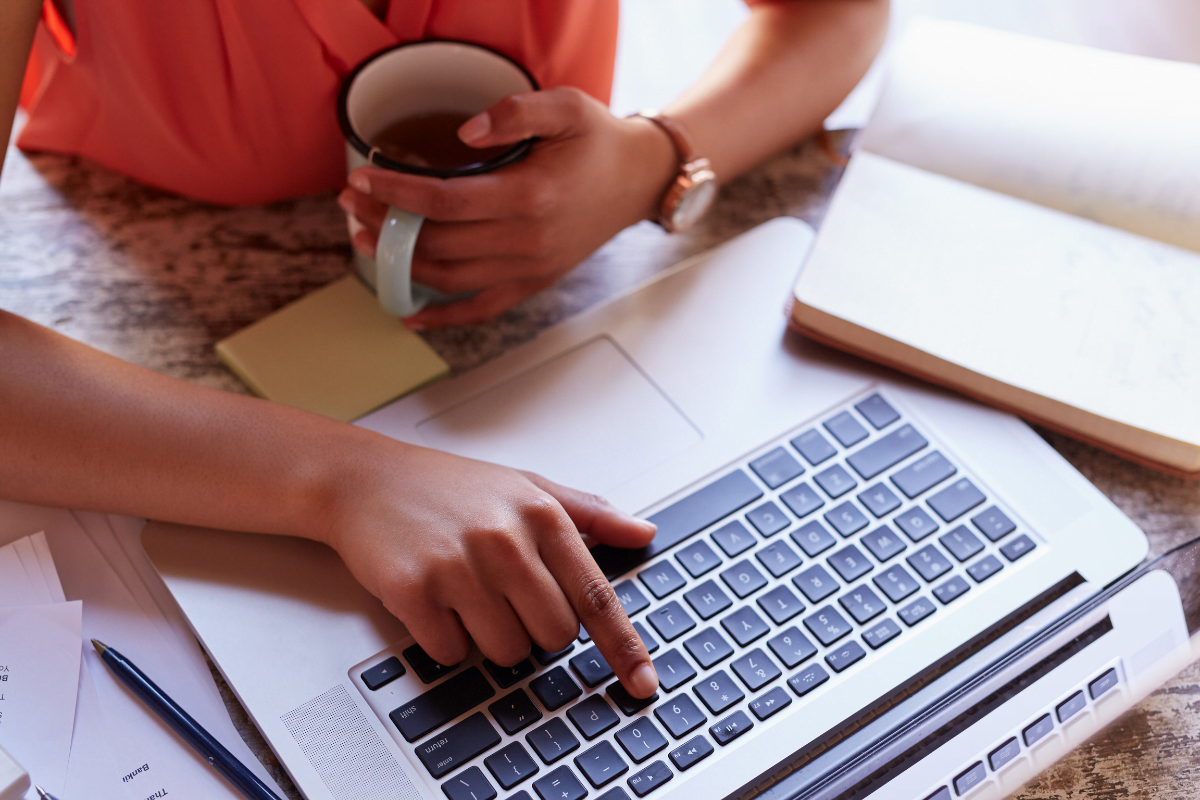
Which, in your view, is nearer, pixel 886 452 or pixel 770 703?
pixel 770 703

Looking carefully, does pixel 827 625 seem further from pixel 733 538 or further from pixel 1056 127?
pixel 1056 127

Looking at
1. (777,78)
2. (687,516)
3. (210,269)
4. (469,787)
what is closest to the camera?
(469,787)

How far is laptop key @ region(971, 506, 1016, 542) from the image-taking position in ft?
1.75

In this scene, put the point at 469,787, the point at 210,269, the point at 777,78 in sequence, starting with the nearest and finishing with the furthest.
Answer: the point at 469,787 < the point at 210,269 < the point at 777,78

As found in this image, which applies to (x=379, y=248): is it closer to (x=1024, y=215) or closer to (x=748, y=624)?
(x=748, y=624)

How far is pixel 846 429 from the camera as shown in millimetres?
574

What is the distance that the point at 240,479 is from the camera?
19.8 inches

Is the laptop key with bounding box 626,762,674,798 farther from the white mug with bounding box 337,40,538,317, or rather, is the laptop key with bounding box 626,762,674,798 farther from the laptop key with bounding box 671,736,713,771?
the white mug with bounding box 337,40,538,317

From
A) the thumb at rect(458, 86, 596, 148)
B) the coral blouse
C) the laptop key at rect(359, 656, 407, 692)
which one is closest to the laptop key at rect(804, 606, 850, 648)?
the laptop key at rect(359, 656, 407, 692)

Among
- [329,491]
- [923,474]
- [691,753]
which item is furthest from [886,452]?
[329,491]

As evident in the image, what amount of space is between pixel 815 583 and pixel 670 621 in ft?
0.29

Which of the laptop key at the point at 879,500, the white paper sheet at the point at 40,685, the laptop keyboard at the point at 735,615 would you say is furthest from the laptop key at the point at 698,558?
the white paper sheet at the point at 40,685

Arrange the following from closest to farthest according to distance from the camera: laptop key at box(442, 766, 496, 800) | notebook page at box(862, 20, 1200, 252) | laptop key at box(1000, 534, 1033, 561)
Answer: laptop key at box(442, 766, 496, 800) → laptop key at box(1000, 534, 1033, 561) → notebook page at box(862, 20, 1200, 252)

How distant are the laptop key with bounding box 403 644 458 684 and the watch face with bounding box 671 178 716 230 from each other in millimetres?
370
